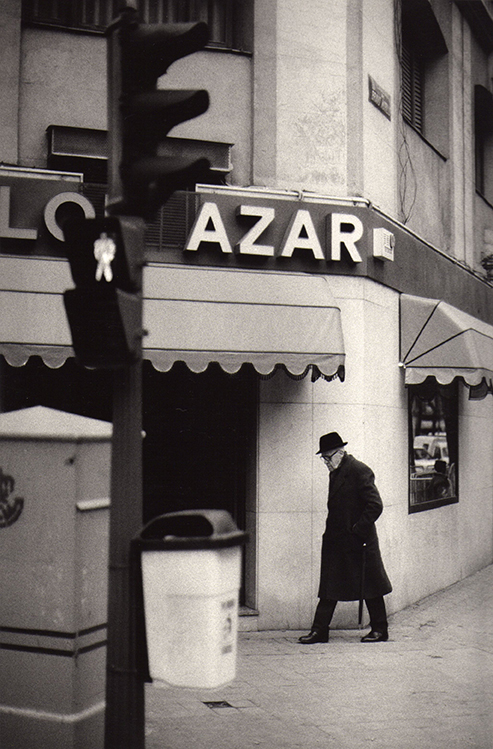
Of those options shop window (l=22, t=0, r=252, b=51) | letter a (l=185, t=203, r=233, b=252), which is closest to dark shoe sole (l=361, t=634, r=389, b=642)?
letter a (l=185, t=203, r=233, b=252)

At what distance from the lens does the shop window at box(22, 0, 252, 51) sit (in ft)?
27.9

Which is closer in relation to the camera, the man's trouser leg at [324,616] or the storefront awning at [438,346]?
the man's trouser leg at [324,616]

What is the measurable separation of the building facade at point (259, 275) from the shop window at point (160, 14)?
0.02 metres

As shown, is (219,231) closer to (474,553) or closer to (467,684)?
(467,684)

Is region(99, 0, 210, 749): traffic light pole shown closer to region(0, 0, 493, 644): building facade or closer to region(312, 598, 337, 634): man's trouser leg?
region(0, 0, 493, 644): building facade

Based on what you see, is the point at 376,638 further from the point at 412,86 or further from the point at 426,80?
the point at 426,80

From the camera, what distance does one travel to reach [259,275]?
8.20 m

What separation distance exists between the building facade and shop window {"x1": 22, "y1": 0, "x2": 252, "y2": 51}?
0.02 metres

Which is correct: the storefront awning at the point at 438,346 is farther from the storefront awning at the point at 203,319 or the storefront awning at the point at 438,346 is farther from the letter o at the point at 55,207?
the letter o at the point at 55,207

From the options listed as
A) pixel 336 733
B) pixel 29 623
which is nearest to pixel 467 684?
pixel 336 733

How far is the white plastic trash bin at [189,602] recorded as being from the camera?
11.9 feet

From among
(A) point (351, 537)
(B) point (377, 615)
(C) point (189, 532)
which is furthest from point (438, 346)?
(C) point (189, 532)

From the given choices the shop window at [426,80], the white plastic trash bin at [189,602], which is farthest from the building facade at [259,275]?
the white plastic trash bin at [189,602]

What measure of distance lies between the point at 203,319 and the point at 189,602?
13.8 ft
